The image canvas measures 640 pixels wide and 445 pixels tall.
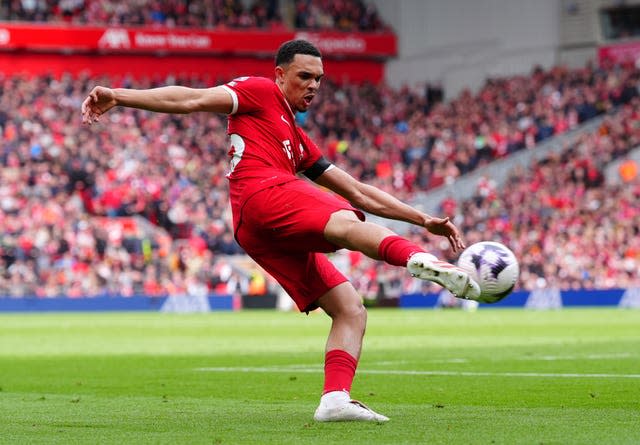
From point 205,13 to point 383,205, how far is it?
47.3 metres

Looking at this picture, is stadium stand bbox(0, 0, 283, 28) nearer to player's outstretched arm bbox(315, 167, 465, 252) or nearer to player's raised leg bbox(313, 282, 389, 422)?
player's outstretched arm bbox(315, 167, 465, 252)

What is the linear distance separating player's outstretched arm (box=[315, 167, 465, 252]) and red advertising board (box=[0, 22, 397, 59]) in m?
43.3

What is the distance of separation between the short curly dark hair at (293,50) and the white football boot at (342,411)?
2286 millimetres

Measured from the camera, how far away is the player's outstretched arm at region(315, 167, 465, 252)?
29.1ft

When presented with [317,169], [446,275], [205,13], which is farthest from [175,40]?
[446,275]

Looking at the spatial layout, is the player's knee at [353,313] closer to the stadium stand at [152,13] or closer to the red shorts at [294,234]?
the red shorts at [294,234]

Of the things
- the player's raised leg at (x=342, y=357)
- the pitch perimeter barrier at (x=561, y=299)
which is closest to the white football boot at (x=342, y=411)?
the player's raised leg at (x=342, y=357)

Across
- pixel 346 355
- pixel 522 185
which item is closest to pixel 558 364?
pixel 346 355

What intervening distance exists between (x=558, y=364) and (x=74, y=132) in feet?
105

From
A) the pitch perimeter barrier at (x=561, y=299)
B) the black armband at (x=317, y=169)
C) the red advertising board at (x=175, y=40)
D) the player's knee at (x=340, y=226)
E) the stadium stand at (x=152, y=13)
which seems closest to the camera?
the player's knee at (x=340, y=226)

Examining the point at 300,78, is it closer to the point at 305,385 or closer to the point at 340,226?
the point at 340,226

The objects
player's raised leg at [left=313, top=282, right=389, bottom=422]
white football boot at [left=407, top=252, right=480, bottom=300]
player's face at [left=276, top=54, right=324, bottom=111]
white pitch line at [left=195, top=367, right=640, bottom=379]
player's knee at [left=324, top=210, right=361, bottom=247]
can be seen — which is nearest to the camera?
white football boot at [left=407, top=252, right=480, bottom=300]

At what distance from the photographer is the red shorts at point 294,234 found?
843cm

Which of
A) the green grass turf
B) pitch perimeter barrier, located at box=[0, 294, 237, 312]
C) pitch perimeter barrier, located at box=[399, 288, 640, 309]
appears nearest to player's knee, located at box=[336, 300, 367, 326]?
the green grass turf
